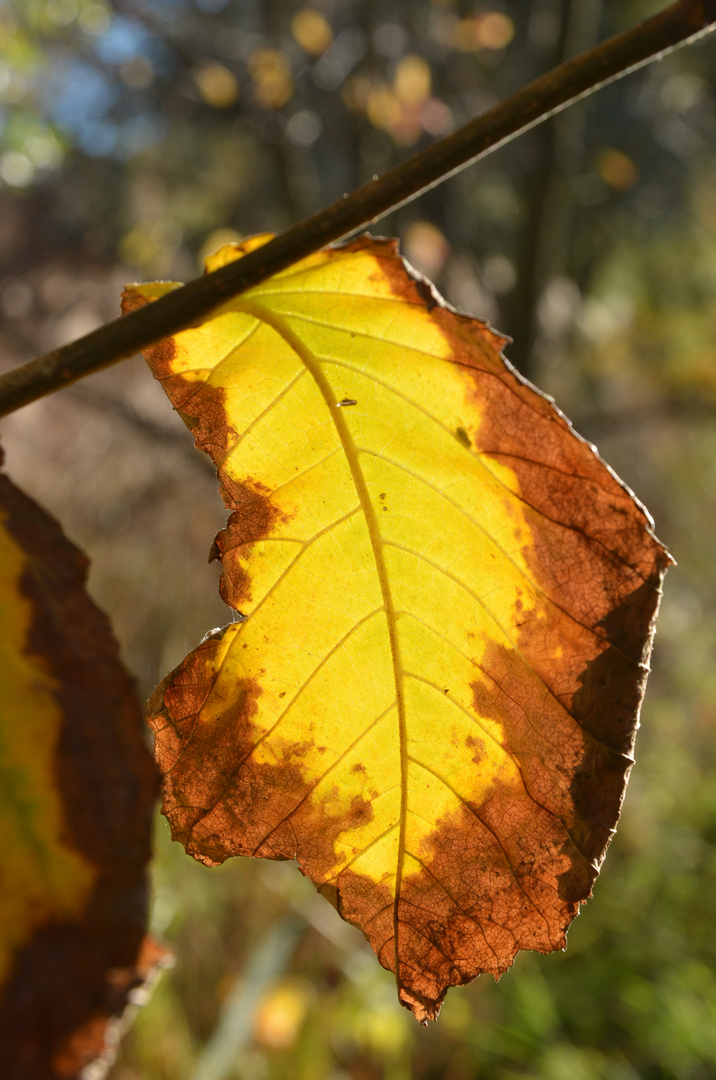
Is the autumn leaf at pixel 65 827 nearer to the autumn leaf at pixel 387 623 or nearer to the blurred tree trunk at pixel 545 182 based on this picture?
the autumn leaf at pixel 387 623

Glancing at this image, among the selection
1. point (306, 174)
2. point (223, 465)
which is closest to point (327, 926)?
point (306, 174)

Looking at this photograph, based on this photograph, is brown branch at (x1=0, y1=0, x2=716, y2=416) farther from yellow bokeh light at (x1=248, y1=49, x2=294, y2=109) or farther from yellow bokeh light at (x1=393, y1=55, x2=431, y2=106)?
yellow bokeh light at (x1=393, y1=55, x2=431, y2=106)

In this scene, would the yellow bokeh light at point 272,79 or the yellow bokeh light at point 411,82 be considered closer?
the yellow bokeh light at point 272,79

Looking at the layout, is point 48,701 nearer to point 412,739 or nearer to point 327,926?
point 412,739

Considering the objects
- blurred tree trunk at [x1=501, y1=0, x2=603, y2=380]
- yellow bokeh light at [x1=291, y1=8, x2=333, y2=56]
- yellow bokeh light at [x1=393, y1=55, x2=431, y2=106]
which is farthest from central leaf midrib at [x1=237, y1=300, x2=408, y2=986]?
yellow bokeh light at [x1=291, y1=8, x2=333, y2=56]

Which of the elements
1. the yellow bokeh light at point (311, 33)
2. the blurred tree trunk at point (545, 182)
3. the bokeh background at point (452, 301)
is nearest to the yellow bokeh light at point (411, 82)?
the bokeh background at point (452, 301)
